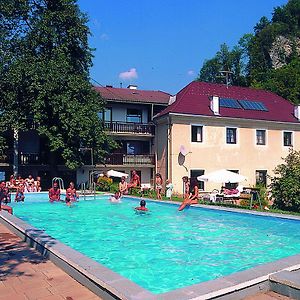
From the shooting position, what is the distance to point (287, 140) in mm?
34469

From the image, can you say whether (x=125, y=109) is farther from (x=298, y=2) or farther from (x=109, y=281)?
(x=298, y=2)

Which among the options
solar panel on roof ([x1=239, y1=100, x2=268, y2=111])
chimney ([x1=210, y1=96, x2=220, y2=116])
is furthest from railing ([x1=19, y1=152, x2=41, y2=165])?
solar panel on roof ([x1=239, y1=100, x2=268, y2=111])

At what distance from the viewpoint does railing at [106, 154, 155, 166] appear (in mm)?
32719

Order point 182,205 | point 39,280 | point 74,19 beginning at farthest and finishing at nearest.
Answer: point 74,19, point 182,205, point 39,280

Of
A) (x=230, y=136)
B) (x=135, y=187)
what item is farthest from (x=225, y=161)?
(x=135, y=187)

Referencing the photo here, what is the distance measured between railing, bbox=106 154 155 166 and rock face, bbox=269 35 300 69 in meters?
38.2

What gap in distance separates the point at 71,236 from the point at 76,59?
21.9 metres

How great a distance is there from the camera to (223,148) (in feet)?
103

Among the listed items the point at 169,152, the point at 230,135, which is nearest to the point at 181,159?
the point at 169,152

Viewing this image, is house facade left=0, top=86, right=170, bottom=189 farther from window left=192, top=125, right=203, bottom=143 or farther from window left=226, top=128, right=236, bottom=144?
window left=226, top=128, right=236, bottom=144

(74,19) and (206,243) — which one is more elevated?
(74,19)

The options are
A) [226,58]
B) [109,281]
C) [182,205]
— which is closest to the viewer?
[109,281]

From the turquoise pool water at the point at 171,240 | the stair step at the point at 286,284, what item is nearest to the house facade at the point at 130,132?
the turquoise pool water at the point at 171,240

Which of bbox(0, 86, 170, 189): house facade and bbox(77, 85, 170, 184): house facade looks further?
bbox(77, 85, 170, 184): house facade
